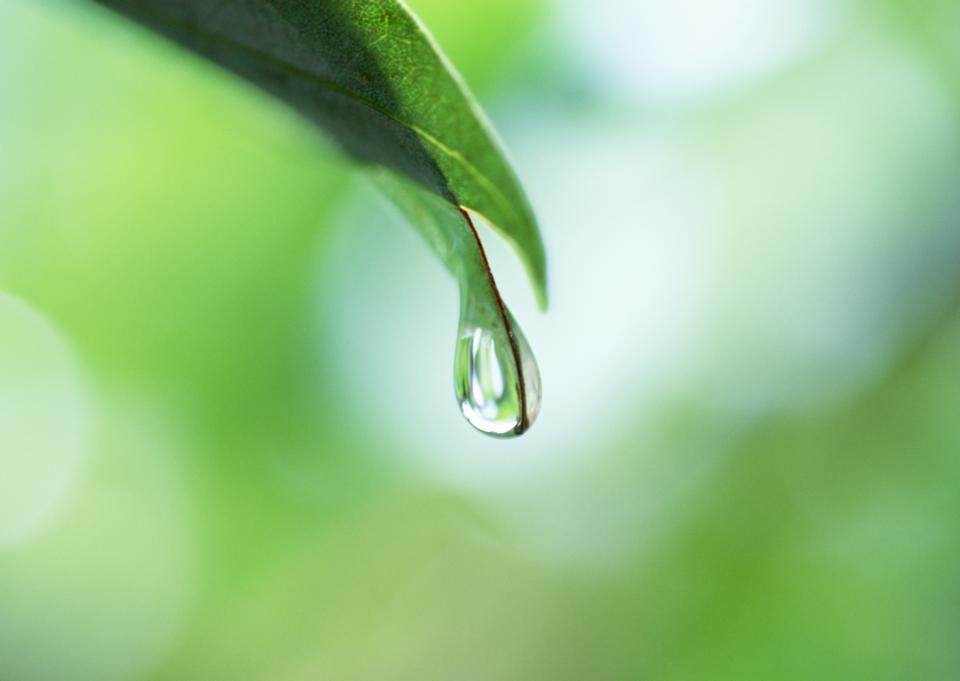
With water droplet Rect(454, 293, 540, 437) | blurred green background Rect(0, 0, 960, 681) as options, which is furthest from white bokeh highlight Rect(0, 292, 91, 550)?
water droplet Rect(454, 293, 540, 437)

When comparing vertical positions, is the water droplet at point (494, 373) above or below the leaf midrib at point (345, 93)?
below

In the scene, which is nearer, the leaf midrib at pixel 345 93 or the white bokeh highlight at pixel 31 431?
the leaf midrib at pixel 345 93

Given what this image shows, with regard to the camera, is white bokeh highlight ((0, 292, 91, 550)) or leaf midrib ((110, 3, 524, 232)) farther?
white bokeh highlight ((0, 292, 91, 550))

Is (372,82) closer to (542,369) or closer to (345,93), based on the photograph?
(345,93)

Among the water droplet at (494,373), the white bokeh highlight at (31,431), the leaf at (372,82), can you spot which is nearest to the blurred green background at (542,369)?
the white bokeh highlight at (31,431)

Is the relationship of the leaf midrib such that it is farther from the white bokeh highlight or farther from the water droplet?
the white bokeh highlight

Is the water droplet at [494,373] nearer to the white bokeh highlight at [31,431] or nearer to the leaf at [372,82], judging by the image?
the leaf at [372,82]

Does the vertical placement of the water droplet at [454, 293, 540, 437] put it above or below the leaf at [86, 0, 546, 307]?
below
